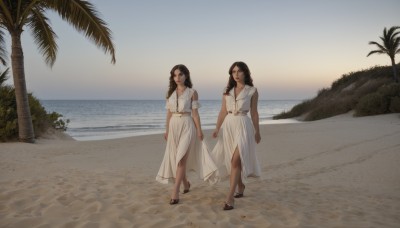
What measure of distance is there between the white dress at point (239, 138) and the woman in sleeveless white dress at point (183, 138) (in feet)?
0.80

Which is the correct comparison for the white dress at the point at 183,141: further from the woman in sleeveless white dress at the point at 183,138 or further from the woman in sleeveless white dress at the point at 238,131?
the woman in sleeveless white dress at the point at 238,131

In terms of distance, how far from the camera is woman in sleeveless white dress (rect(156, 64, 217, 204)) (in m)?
4.76

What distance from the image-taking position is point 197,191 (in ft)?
18.0

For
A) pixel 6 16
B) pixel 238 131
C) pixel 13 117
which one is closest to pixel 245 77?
pixel 238 131

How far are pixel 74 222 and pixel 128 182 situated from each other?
2.23 metres

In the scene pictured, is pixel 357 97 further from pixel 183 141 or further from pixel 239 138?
pixel 183 141

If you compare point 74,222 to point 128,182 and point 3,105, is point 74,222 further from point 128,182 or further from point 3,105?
point 3,105

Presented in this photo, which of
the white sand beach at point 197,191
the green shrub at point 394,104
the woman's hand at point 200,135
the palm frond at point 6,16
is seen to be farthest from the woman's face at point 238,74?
the green shrub at point 394,104

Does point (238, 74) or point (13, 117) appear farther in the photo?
point (13, 117)

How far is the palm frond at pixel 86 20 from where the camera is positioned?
35.0ft

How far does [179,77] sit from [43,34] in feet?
32.9

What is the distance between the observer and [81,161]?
8664 mm

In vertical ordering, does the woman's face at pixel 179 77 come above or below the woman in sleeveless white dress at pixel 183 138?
above

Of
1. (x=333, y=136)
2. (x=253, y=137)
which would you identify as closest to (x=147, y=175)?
(x=253, y=137)
